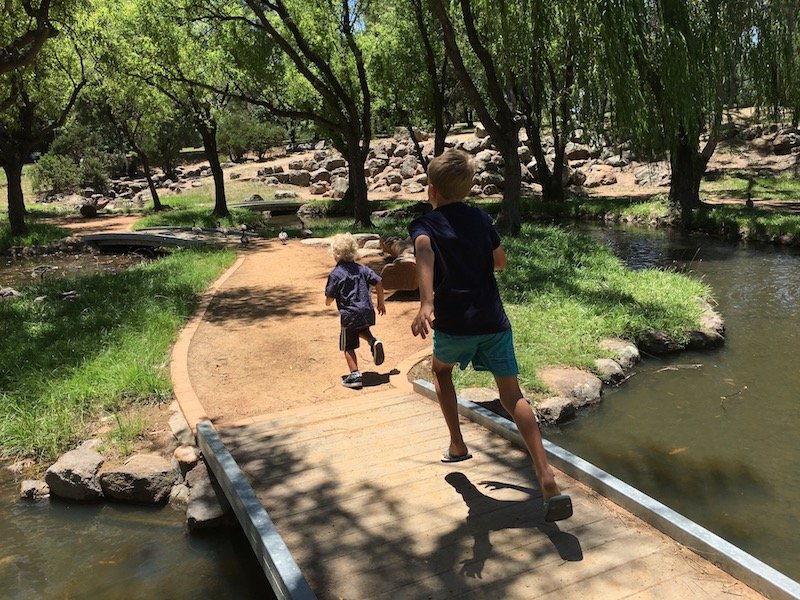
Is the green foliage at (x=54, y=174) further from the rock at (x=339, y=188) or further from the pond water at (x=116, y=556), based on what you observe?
the pond water at (x=116, y=556)

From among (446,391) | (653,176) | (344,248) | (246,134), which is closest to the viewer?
(446,391)

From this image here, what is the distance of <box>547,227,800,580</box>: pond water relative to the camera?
13.5 ft

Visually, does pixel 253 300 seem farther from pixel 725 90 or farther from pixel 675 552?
pixel 725 90

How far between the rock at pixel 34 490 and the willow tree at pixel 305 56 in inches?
426

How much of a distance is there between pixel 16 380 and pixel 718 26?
921 cm

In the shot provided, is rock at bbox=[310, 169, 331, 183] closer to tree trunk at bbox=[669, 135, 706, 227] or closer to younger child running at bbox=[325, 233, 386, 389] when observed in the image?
tree trunk at bbox=[669, 135, 706, 227]

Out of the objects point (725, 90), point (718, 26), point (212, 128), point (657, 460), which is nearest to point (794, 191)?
point (725, 90)

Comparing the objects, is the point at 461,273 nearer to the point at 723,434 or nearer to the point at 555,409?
the point at 555,409

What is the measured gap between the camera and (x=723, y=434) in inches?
205

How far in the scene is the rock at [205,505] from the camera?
407 cm

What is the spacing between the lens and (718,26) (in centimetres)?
883

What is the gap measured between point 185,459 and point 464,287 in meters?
2.60

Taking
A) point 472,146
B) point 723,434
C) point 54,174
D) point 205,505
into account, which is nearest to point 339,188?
point 472,146

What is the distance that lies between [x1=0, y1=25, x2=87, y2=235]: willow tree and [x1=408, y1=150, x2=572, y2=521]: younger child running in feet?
53.4
